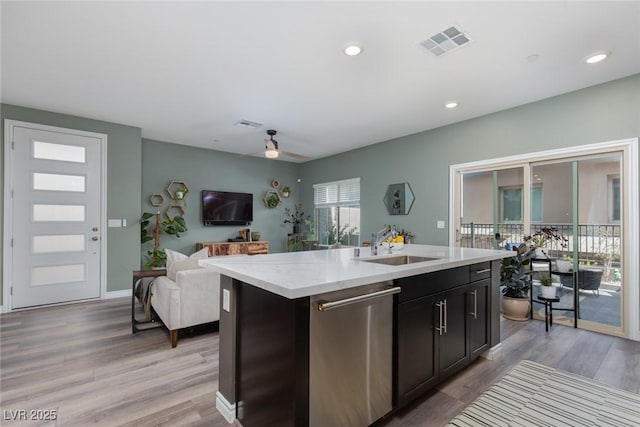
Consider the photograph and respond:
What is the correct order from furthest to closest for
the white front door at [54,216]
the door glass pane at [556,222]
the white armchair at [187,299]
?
the white front door at [54,216]
the door glass pane at [556,222]
the white armchair at [187,299]

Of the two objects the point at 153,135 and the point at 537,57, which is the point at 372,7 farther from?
the point at 153,135

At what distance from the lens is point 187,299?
294cm

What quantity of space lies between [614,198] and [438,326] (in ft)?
9.76

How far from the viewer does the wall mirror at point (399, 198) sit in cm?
541

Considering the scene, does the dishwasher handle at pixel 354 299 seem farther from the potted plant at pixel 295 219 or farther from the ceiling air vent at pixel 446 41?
the potted plant at pixel 295 219

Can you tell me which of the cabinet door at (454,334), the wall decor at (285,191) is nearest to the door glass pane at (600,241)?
the cabinet door at (454,334)

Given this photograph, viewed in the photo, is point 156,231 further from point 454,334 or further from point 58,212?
point 454,334

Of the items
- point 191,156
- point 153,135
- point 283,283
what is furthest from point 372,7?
point 191,156

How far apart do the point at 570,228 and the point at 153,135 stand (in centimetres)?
661

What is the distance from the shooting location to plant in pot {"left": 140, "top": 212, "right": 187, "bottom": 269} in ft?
17.3

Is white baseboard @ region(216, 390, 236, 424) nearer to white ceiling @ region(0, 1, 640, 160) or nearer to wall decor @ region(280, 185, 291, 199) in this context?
white ceiling @ region(0, 1, 640, 160)

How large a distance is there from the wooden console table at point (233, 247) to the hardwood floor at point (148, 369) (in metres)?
2.43

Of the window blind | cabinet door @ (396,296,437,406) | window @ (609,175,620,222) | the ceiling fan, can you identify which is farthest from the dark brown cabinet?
the window blind

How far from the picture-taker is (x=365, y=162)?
6.30 meters
